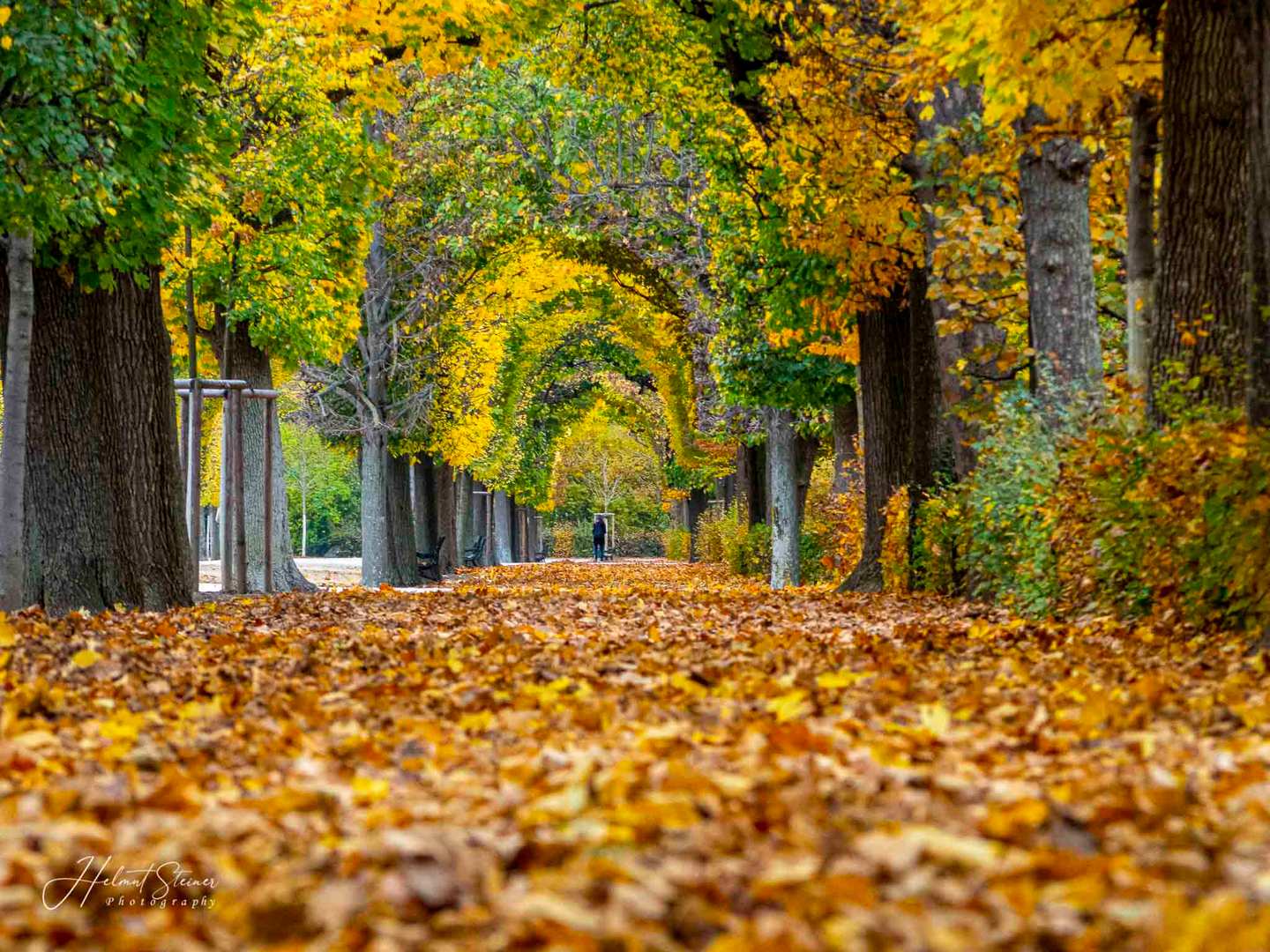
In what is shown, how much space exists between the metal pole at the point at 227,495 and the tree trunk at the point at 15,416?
21.8 ft

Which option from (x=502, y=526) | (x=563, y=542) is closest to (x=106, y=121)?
(x=502, y=526)

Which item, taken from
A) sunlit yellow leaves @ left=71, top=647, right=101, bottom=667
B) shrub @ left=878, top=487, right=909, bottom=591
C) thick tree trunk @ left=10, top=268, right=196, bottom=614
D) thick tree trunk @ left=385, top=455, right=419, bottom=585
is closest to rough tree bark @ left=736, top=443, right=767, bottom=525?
thick tree trunk @ left=385, top=455, right=419, bottom=585

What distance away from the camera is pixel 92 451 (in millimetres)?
10641

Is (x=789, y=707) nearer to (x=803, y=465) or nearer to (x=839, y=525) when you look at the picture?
(x=839, y=525)

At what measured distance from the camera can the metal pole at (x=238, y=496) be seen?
16.6 metres

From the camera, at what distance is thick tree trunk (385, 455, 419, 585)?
23.9 m

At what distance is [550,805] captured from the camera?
126 inches

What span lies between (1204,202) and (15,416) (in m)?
7.99

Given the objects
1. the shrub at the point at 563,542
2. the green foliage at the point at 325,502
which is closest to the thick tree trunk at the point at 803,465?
the shrub at the point at 563,542

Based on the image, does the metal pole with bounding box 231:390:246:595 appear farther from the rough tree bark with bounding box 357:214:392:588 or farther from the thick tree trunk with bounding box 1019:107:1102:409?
the thick tree trunk with bounding box 1019:107:1102:409

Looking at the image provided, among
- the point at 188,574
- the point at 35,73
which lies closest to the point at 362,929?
the point at 35,73

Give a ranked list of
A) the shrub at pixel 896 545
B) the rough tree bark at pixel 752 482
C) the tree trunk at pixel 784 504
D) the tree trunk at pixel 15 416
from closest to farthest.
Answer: the tree trunk at pixel 15 416 < the shrub at pixel 896 545 < the tree trunk at pixel 784 504 < the rough tree bark at pixel 752 482

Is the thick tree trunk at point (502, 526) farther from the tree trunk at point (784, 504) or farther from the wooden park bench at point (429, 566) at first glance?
the tree trunk at point (784, 504)

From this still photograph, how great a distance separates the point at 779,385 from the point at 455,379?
310 inches
